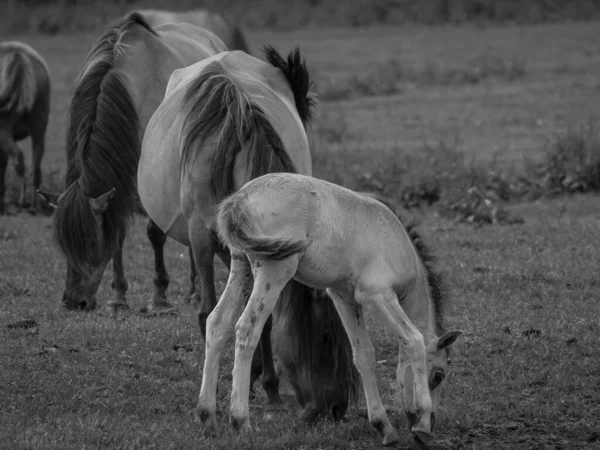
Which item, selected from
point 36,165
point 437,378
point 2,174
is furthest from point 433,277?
point 2,174

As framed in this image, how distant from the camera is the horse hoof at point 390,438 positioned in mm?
5184

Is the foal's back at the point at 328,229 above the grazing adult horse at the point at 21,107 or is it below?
above

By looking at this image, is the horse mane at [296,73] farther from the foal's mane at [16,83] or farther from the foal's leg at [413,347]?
the foal's mane at [16,83]

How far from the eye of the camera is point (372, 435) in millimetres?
5414

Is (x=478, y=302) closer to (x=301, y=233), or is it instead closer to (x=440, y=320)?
(x=440, y=320)

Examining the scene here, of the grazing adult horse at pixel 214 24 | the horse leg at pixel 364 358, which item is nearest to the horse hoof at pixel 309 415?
the horse leg at pixel 364 358

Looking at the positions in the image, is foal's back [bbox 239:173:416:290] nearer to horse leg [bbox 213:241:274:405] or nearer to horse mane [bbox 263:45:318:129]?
horse leg [bbox 213:241:274:405]

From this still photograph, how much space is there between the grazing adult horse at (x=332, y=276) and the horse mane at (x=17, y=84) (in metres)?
8.84

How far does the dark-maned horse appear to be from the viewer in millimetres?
5559

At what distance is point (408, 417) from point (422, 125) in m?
13.3

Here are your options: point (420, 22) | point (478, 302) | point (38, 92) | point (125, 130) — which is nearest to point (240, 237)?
point (125, 130)

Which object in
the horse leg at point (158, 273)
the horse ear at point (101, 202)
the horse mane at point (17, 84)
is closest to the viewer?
the horse ear at point (101, 202)

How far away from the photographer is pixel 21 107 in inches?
523

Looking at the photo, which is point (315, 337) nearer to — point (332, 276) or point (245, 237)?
point (332, 276)
